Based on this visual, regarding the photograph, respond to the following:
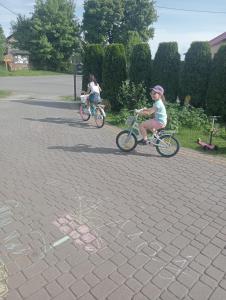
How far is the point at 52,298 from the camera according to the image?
9.84 feet

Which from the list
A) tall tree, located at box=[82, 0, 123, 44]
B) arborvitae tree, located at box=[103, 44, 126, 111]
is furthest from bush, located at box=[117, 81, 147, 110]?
tall tree, located at box=[82, 0, 123, 44]

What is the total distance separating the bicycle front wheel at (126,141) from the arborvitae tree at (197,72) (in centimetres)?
520

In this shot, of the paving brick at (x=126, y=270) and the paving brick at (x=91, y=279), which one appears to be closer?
the paving brick at (x=91, y=279)

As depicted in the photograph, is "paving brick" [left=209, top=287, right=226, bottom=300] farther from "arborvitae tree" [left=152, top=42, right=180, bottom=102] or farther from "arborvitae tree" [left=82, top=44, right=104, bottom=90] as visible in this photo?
"arborvitae tree" [left=82, top=44, right=104, bottom=90]

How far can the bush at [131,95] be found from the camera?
41.5 feet

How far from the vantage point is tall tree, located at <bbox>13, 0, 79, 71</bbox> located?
54.9m

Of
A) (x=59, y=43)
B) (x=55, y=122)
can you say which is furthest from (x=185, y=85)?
(x=59, y=43)

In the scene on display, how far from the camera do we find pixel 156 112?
742cm

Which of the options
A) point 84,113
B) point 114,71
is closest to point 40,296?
point 84,113

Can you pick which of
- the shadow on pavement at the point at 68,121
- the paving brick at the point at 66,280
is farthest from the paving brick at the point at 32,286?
the shadow on pavement at the point at 68,121

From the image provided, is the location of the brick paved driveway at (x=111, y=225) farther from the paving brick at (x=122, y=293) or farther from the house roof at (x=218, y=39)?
the house roof at (x=218, y=39)

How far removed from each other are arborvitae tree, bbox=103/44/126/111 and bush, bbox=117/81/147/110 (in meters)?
0.41

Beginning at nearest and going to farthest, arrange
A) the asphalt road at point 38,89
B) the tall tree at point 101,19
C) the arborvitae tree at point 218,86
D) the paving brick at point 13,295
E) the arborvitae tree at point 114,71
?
the paving brick at point 13,295
the arborvitae tree at point 218,86
the arborvitae tree at point 114,71
the asphalt road at point 38,89
the tall tree at point 101,19

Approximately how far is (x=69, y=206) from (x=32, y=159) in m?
2.70
